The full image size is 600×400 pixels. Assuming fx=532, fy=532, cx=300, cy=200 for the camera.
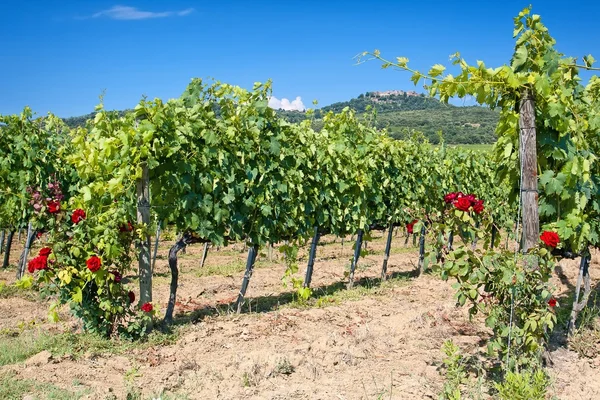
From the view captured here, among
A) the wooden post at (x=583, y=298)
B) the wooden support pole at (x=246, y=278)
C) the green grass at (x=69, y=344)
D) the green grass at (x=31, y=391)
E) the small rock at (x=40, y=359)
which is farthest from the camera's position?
the wooden support pole at (x=246, y=278)

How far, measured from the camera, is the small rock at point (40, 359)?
4934 millimetres

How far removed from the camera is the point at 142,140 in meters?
5.82

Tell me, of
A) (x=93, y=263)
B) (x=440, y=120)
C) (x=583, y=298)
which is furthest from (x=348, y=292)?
(x=440, y=120)

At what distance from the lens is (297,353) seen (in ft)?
17.7

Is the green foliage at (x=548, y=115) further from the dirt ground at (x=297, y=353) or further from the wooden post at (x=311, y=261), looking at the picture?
the wooden post at (x=311, y=261)

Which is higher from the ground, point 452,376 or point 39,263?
point 39,263


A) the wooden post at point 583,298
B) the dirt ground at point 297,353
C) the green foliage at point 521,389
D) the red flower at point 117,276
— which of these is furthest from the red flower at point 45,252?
the wooden post at point 583,298

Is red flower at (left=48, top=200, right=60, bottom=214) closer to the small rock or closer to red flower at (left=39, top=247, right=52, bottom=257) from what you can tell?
red flower at (left=39, top=247, right=52, bottom=257)

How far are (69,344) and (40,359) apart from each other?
62 cm

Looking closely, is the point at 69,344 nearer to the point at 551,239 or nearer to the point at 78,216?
the point at 78,216

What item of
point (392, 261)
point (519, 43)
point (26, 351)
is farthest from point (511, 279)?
point (392, 261)

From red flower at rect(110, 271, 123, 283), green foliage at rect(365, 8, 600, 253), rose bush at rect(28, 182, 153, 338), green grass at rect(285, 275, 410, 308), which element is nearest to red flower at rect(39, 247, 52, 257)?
rose bush at rect(28, 182, 153, 338)

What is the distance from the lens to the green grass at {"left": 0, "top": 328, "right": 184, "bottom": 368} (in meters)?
5.34

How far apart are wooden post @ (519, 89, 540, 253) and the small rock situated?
4497mm
